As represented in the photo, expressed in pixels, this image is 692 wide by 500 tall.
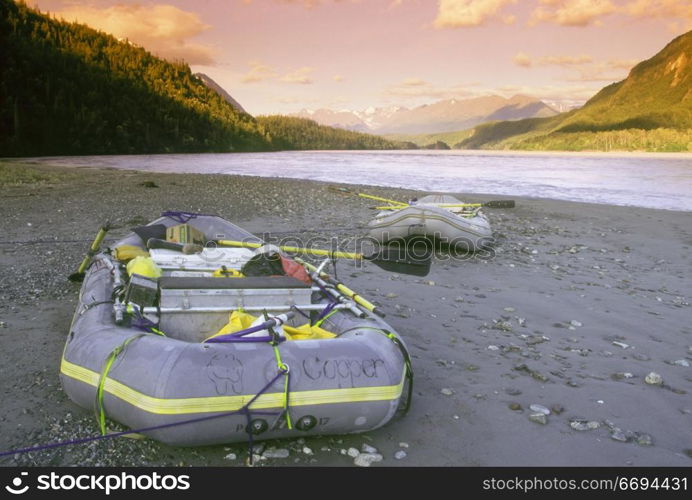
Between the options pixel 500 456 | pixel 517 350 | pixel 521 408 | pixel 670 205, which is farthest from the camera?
pixel 670 205

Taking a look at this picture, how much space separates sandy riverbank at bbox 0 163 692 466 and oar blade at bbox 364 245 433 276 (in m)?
0.40

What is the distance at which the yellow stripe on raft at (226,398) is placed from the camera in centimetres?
396

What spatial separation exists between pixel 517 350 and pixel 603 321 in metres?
Answer: 2.07

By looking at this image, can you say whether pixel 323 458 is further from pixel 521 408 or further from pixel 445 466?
pixel 521 408

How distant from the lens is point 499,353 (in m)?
6.54

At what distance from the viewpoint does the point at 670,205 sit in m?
23.2

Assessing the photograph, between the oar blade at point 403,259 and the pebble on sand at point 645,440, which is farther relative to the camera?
the oar blade at point 403,259

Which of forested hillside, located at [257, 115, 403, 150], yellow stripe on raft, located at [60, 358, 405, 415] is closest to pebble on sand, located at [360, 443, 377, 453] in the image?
yellow stripe on raft, located at [60, 358, 405, 415]

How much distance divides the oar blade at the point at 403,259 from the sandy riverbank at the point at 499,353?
40 cm

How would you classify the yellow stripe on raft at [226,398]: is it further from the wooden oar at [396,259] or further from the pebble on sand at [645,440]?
the wooden oar at [396,259]

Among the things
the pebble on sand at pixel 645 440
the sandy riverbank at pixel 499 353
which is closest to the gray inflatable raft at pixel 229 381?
the sandy riverbank at pixel 499 353

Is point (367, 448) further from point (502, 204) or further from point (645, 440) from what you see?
point (502, 204)

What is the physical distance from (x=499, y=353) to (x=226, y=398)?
3935 mm
